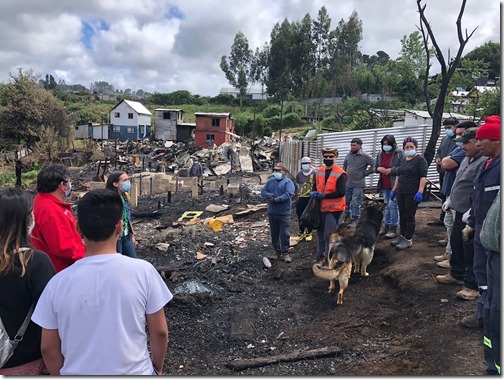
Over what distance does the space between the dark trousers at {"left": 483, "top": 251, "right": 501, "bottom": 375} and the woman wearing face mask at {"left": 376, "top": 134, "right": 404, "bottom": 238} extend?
13.1 ft

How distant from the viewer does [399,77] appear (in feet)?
123

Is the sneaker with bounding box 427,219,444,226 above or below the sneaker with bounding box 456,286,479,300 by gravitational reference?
above

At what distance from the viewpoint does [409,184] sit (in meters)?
6.17

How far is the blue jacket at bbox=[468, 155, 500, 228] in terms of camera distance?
11.2ft

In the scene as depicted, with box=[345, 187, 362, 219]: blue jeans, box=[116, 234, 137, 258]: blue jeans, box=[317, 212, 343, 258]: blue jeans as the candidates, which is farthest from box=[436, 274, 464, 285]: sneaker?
box=[116, 234, 137, 258]: blue jeans

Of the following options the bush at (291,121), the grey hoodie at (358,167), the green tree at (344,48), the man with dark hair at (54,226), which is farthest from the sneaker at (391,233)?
the green tree at (344,48)

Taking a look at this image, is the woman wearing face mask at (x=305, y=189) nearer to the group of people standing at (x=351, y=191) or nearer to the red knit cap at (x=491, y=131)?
the group of people standing at (x=351, y=191)

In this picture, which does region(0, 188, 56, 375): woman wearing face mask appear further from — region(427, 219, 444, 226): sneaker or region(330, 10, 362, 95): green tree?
region(330, 10, 362, 95): green tree

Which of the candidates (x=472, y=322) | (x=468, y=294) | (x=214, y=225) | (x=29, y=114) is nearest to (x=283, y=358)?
(x=472, y=322)

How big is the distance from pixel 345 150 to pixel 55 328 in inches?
461

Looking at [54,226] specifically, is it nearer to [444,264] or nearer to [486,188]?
[486,188]

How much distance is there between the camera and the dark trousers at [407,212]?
6.20 meters

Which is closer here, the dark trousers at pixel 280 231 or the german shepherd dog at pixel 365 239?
the german shepherd dog at pixel 365 239

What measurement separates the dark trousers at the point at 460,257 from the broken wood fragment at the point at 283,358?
1.72m
